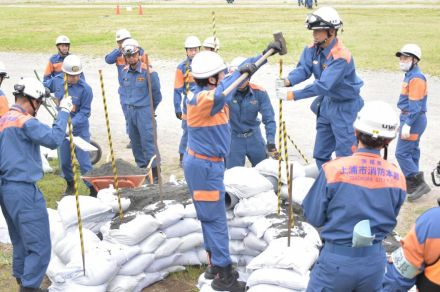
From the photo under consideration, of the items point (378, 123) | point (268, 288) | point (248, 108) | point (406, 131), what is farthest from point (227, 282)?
point (406, 131)

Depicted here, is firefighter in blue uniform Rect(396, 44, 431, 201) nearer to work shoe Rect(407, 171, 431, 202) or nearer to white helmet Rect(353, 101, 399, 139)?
work shoe Rect(407, 171, 431, 202)

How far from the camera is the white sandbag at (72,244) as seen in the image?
6.20 m

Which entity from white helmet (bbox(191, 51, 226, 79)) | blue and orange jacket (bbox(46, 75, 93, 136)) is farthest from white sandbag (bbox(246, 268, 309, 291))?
blue and orange jacket (bbox(46, 75, 93, 136))

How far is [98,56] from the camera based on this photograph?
21.8 m

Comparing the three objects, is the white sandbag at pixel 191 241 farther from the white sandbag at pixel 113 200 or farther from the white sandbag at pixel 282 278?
the white sandbag at pixel 282 278

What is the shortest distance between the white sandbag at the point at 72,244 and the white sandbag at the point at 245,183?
57.7 inches

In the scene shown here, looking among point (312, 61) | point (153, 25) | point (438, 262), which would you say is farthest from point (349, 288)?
point (153, 25)

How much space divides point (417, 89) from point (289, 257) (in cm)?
398

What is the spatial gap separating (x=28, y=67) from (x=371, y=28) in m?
14.3

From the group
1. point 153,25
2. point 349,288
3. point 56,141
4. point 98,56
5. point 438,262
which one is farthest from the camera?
point 153,25

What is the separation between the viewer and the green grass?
839 inches

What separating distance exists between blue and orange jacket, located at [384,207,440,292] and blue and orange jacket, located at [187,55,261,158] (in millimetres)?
2437

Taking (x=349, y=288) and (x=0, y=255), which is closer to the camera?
(x=349, y=288)

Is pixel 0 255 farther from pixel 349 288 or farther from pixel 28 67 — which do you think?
pixel 28 67
